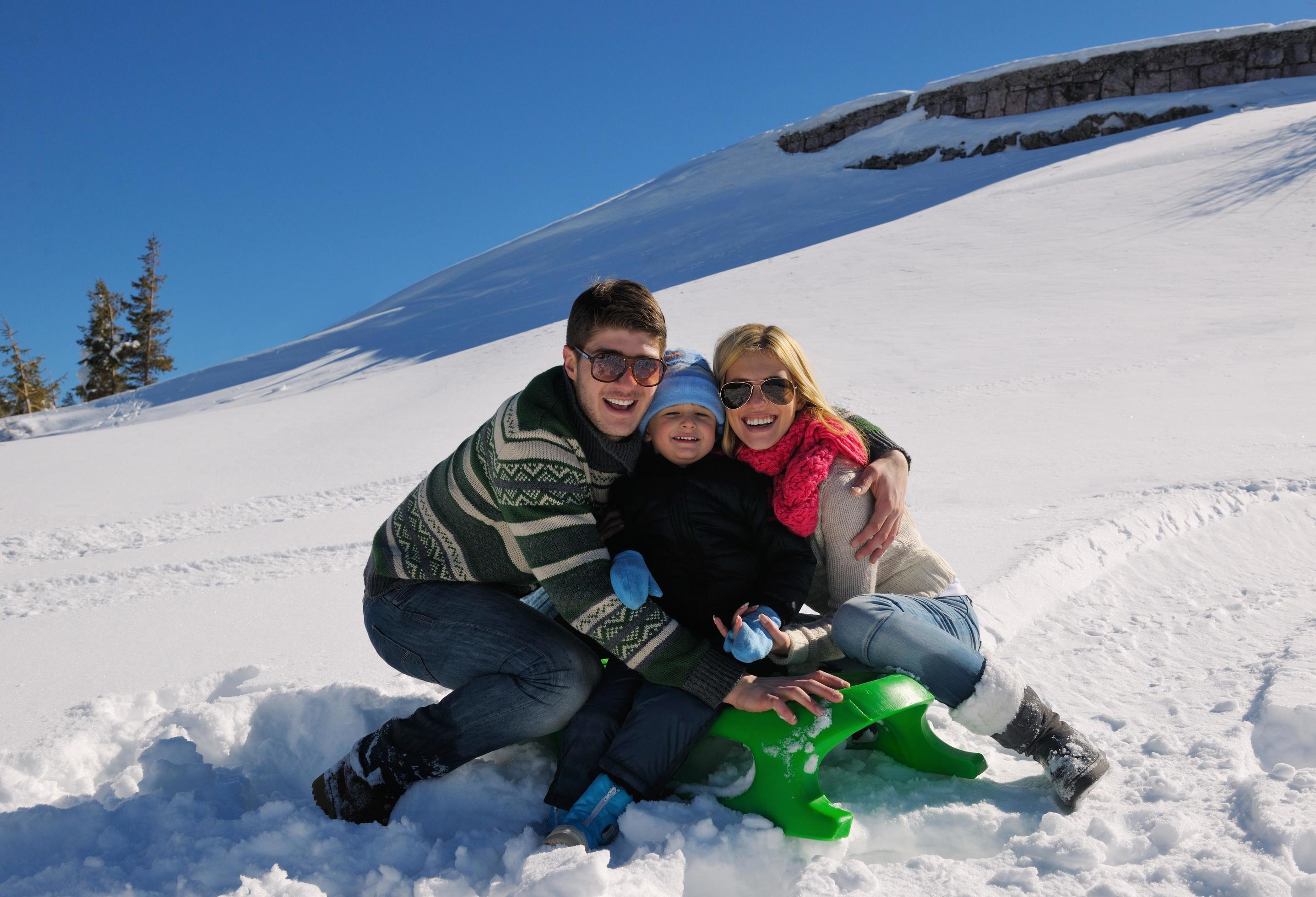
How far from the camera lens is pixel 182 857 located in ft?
6.21

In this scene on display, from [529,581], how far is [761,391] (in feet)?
2.85

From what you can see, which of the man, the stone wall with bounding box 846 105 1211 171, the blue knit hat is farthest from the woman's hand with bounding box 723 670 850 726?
the stone wall with bounding box 846 105 1211 171

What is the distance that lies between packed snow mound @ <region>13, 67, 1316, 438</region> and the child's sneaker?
949cm

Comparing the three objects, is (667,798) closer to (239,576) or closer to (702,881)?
(702,881)

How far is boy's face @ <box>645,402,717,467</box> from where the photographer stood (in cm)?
245

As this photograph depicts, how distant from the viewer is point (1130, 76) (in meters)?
18.1

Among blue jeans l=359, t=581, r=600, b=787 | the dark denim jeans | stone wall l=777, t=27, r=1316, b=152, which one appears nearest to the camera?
the dark denim jeans

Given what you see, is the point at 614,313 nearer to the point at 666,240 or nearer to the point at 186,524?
the point at 186,524

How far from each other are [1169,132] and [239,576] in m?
17.1

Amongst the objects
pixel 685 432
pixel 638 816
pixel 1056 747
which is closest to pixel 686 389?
pixel 685 432

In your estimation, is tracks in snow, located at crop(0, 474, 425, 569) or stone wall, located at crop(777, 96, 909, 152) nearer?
tracks in snow, located at crop(0, 474, 425, 569)

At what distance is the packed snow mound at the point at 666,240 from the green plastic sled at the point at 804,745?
9.54 metres

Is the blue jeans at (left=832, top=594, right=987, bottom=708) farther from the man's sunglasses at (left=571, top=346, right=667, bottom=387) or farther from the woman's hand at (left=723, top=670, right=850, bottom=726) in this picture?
the man's sunglasses at (left=571, top=346, right=667, bottom=387)

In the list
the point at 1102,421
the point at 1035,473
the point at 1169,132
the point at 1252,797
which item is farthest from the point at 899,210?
the point at 1252,797
